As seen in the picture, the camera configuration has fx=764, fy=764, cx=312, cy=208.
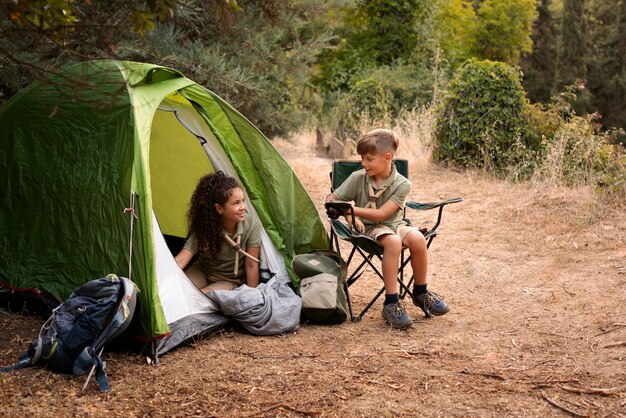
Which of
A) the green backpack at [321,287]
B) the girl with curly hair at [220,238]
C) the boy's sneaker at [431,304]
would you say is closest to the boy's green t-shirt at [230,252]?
the girl with curly hair at [220,238]

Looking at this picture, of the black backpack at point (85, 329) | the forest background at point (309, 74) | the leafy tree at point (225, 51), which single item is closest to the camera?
the black backpack at point (85, 329)

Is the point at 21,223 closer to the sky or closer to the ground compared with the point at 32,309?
Answer: closer to the sky

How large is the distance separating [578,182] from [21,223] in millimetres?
5587

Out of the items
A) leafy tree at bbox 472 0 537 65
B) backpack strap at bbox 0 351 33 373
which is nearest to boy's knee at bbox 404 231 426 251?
backpack strap at bbox 0 351 33 373

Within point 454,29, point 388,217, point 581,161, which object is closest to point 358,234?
point 388,217

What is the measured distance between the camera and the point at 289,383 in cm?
350

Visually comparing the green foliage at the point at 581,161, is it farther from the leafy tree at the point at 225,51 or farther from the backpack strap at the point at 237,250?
the backpack strap at the point at 237,250

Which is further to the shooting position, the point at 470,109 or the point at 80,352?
the point at 470,109

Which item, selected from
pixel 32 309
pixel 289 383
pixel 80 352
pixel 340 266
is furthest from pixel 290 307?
pixel 32 309

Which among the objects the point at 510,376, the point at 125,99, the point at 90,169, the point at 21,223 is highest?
the point at 125,99

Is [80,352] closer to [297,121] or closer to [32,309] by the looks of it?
[32,309]

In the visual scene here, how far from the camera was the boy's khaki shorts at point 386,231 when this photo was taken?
441 cm

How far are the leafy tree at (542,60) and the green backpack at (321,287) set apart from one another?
21.9 metres

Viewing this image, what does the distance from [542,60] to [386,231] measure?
2328cm
